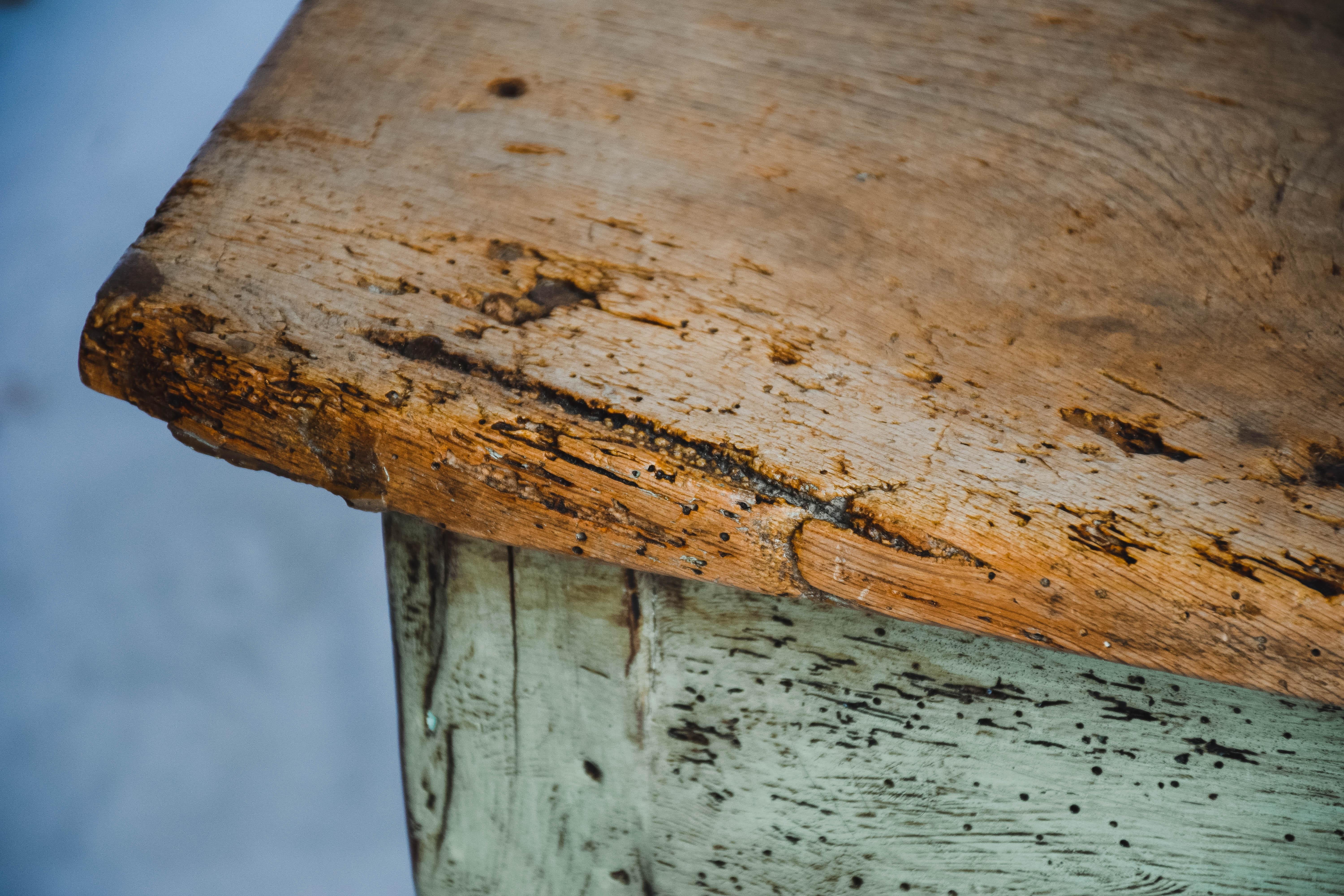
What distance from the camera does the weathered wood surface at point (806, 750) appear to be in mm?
602

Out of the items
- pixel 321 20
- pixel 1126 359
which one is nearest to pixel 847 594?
pixel 1126 359

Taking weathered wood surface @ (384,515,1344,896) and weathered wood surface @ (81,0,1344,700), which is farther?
weathered wood surface @ (384,515,1344,896)

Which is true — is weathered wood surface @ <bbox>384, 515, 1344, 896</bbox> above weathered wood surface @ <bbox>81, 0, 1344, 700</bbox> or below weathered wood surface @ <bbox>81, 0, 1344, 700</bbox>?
below

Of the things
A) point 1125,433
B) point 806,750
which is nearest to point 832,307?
point 1125,433

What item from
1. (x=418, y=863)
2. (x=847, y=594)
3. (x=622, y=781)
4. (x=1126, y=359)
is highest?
(x=1126, y=359)

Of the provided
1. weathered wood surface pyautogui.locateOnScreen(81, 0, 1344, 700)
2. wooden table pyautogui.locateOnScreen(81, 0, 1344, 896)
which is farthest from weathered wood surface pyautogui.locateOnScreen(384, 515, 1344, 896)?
weathered wood surface pyautogui.locateOnScreen(81, 0, 1344, 700)

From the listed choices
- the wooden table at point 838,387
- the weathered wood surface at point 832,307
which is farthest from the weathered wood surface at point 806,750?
the weathered wood surface at point 832,307

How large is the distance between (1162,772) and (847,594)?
1.05ft

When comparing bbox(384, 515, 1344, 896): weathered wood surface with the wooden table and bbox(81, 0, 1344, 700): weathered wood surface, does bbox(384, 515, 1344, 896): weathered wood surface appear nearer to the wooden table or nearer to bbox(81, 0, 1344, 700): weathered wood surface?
the wooden table

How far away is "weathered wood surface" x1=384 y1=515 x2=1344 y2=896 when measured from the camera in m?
0.60

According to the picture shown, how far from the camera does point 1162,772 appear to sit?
→ 61 cm

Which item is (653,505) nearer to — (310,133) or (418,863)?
(310,133)

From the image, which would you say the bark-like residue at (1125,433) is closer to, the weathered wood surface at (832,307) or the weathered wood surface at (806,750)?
the weathered wood surface at (832,307)

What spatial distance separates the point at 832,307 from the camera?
0.56 meters
